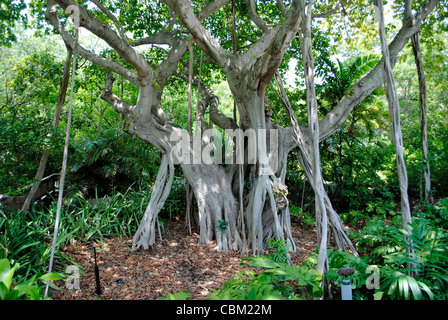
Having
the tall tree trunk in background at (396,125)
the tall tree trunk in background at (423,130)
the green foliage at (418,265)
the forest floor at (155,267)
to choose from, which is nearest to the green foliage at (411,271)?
the green foliage at (418,265)

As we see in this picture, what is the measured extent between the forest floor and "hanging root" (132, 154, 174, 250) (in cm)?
11

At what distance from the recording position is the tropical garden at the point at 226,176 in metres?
2.38

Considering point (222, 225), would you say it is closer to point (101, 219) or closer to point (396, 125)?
point (101, 219)

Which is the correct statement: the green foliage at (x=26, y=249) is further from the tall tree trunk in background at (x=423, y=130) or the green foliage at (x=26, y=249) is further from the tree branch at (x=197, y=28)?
the tall tree trunk in background at (x=423, y=130)

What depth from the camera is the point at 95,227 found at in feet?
13.2

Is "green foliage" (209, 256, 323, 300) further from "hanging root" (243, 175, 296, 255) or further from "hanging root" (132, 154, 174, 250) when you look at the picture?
"hanging root" (132, 154, 174, 250)

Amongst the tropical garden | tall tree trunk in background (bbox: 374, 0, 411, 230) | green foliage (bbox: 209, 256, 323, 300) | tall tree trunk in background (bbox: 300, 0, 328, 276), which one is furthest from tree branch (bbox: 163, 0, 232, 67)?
green foliage (bbox: 209, 256, 323, 300)

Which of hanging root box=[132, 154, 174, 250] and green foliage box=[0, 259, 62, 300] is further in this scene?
hanging root box=[132, 154, 174, 250]

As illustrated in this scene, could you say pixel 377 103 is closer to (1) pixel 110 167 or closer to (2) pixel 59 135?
(1) pixel 110 167

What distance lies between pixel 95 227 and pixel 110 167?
1699 mm

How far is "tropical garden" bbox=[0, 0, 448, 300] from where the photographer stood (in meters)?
2.38
